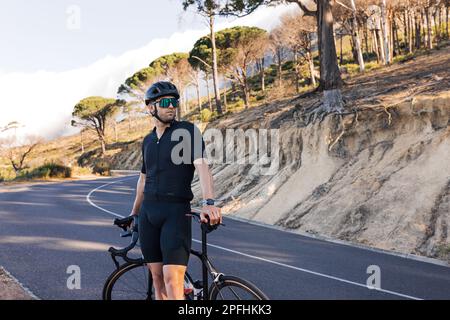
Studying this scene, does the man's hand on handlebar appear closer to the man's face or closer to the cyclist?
the cyclist

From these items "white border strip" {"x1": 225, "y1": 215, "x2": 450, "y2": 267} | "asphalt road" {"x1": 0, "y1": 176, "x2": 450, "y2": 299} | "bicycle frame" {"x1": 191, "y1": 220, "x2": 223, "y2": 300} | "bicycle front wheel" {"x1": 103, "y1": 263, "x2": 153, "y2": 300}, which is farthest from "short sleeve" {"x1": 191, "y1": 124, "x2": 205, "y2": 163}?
"white border strip" {"x1": 225, "y1": 215, "x2": 450, "y2": 267}

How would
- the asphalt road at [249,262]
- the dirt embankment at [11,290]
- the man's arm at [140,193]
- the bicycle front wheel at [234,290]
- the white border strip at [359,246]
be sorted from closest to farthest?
the bicycle front wheel at [234,290] < the man's arm at [140,193] < the dirt embankment at [11,290] < the asphalt road at [249,262] < the white border strip at [359,246]

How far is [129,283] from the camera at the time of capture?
4.49m

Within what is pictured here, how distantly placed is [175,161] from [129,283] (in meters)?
1.61

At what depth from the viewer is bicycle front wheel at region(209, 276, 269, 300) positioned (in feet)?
10.7

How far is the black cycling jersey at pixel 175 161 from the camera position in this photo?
3.59 meters

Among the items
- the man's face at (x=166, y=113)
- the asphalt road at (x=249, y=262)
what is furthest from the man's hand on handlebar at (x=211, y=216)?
the asphalt road at (x=249, y=262)

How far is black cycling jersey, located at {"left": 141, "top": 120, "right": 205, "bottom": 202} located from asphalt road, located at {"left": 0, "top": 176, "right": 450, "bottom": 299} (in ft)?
8.82

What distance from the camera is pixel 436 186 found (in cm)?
1052

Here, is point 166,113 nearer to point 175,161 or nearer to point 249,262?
point 175,161

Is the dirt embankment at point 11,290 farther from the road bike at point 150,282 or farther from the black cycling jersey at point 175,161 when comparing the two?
the black cycling jersey at point 175,161

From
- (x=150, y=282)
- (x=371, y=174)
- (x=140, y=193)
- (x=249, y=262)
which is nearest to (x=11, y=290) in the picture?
(x=150, y=282)

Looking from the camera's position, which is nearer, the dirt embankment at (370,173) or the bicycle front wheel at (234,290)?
the bicycle front wheel at (234,290)
